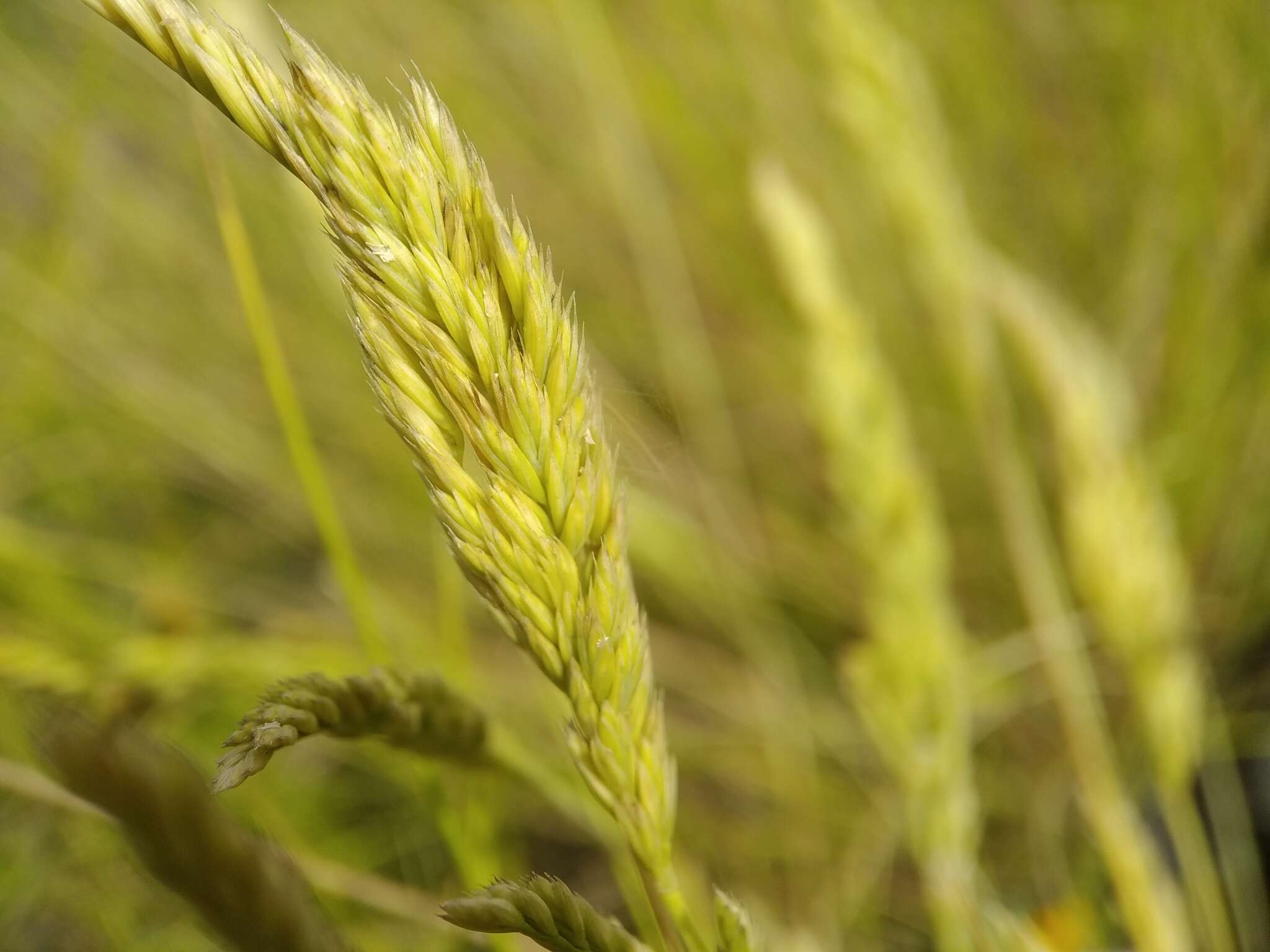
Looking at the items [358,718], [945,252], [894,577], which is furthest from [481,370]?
[945,252]

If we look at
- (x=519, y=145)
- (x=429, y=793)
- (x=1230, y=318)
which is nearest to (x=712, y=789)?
(x=429, y=793)

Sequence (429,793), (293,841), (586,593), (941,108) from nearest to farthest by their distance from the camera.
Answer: (586,593), (429,793), (293,841), (941,108)

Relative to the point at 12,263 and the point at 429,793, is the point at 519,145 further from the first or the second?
the point at 429,793

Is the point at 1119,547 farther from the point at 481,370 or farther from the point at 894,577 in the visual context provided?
the point at 481,370

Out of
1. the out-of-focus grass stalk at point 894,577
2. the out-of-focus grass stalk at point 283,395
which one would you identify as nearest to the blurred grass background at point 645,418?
the out-of-focus grass stalk at point 283,395

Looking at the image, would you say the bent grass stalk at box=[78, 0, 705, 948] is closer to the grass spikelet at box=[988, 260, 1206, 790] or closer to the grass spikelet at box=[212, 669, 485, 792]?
the grass spikelet at box=[212, 669, 485, 792]

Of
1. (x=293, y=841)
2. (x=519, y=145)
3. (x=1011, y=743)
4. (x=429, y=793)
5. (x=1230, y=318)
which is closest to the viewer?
(x=429, y=793)

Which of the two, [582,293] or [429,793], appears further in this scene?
[582,293]
